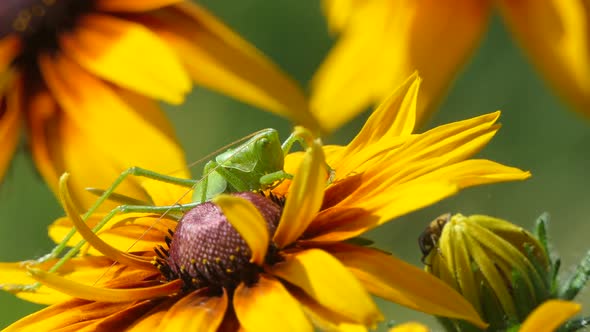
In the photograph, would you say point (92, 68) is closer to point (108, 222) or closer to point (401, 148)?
point (108, 222)

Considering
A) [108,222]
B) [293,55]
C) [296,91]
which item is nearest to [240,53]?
[296,91]

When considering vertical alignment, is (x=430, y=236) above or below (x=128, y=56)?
below

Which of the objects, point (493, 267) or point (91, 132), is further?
point (91, 132)

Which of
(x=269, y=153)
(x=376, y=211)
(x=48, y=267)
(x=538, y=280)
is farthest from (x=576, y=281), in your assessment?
(x=48, y=267)

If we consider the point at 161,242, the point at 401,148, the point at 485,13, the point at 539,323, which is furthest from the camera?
the point at 485,13

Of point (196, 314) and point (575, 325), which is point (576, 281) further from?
point (196, 314)

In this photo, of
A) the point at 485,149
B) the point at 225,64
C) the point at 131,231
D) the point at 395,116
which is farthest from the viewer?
the point at 485,149

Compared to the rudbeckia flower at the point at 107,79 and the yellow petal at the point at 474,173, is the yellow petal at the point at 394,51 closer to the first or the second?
the rudbeckia flower at the point at 107,79
